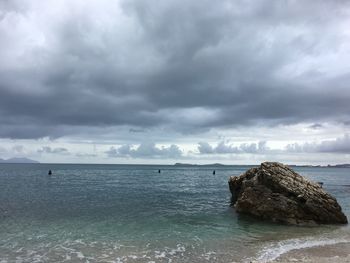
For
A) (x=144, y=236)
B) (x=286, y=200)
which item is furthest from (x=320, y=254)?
(x=286, y=200)

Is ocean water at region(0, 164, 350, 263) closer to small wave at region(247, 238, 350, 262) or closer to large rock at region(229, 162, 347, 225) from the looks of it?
small wave at region(247, 238, 350, 262)

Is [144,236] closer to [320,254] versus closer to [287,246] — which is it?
[287,246]

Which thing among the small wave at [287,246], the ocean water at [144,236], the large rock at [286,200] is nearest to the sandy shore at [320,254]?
the small wave at [287,246]

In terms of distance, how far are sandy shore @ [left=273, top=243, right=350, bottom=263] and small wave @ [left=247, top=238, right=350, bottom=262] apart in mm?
569

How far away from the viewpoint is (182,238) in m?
25.3

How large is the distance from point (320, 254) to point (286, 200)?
42.8 ft

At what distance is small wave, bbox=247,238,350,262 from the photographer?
19994mm

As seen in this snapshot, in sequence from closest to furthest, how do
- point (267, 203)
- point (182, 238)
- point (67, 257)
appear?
1. point (67, 257)
2. point (182, 238)
3. point (267, 203)

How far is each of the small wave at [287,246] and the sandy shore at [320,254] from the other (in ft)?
1.87

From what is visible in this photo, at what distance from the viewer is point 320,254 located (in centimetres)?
2052

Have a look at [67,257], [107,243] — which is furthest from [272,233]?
[67,257]

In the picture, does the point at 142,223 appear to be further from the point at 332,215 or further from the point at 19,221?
the point at 332,215

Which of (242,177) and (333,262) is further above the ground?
(242,177)

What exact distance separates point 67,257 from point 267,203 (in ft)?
71.7
